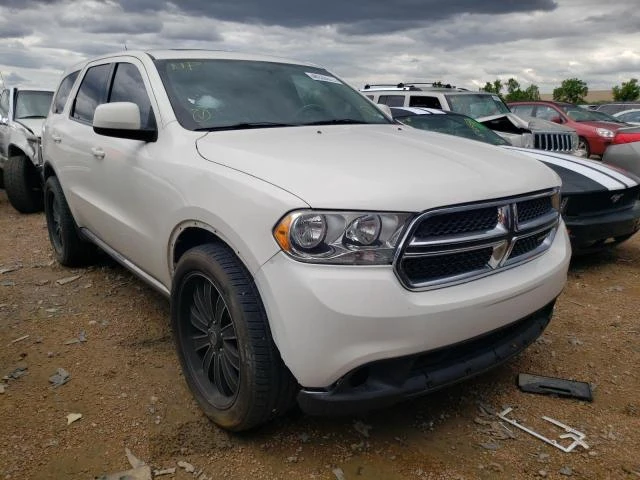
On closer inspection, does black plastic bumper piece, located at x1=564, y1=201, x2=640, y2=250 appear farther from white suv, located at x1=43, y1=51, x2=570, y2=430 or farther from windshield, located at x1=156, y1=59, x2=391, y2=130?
windshield, located at x1=156, y1=59, x2=391, y2=130

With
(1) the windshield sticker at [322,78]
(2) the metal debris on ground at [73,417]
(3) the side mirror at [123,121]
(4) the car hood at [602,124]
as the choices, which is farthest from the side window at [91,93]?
(4) the car hood at [602,124]

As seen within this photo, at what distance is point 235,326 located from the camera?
2.23 m

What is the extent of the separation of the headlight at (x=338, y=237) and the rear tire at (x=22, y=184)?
253 inches

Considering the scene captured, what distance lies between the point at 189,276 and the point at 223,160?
0.55 meters

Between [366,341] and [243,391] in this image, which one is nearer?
[366,341]

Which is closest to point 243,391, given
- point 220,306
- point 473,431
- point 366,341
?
point 220,306

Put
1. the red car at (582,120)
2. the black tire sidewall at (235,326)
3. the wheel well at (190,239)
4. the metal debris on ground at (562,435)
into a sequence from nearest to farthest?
the black tire sidewall at (235,326), the metal debris on ground at (562,435), the wheel well at (190,239), the red car at (582,120)

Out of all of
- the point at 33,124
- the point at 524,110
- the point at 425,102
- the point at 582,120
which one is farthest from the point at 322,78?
the point at 524,110

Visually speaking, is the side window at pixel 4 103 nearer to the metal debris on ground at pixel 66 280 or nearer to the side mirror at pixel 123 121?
the metal debris on ground at pixel 66 280

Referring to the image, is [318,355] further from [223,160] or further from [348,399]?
[223,160]

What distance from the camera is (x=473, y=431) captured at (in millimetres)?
2582

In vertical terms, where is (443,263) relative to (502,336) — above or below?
above

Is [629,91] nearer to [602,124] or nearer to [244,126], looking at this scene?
[602,124]

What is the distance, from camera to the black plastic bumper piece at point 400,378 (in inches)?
82.0
